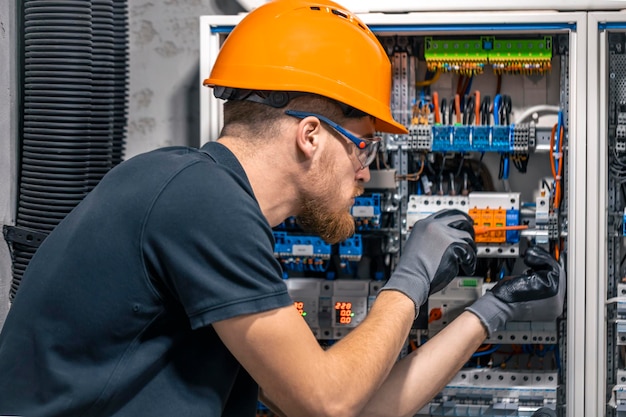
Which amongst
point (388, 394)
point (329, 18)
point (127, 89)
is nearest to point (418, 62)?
point (127, 89)

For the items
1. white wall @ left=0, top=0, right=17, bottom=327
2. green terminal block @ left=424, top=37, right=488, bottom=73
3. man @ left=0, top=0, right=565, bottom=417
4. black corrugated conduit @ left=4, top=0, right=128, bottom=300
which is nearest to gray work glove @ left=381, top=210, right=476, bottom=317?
man @ left=0, top=0, right=565, bottom=417

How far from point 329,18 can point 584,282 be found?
126 cm

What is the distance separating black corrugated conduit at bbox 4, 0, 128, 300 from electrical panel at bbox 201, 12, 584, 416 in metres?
0.37

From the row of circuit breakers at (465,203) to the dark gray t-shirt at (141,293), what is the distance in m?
1.33

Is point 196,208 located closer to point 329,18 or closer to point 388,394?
point 329,18

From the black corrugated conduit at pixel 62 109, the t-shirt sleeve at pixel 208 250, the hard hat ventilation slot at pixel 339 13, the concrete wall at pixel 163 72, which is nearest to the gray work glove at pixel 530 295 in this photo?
the hard hat ventilation slot at pixel 339 13

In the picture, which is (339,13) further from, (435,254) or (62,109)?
(62,109)

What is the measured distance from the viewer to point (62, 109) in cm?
252

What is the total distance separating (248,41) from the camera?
1605 mm

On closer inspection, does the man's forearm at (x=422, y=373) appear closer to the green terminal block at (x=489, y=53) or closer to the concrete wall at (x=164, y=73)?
the green terminal block at (x=489, y=53)

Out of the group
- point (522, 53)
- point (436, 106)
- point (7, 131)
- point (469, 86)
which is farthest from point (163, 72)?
point (522, 53)

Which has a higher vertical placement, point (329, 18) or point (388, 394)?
point (329, 18)

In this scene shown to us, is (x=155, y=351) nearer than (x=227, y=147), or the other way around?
(x=155, y=351)

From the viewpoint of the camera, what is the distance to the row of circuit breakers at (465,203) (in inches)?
100
